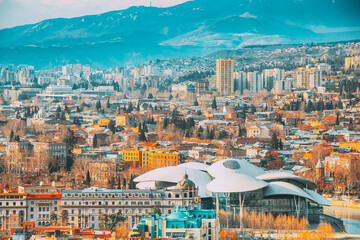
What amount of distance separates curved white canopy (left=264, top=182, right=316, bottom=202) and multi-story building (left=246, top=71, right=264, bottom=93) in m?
102

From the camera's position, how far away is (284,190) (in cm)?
4816

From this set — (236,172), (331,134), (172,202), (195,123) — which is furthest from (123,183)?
(195,123)

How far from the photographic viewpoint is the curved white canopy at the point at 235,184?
47.8 metres

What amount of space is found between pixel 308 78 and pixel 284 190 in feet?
307

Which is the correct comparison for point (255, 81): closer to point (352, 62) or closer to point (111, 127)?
point (352, 62)

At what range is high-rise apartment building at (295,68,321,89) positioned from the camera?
138 meters

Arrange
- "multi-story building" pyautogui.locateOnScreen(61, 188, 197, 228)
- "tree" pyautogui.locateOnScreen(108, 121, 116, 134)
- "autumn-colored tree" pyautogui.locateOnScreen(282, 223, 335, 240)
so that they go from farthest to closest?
"tree" pyautogui.locateOnScreen(108, 121, 116, 134)
"multi-story building" pyautogui.locateOnScreen(61, 188, 197, 228)
"autumn-colored tree" pyautogui.locateOnScreen(282, 223, 335, 240)

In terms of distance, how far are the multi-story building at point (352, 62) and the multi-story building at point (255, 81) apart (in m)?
12.5

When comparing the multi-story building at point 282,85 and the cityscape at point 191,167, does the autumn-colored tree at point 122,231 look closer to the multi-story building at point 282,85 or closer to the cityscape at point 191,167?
the cityscape at point 191,167

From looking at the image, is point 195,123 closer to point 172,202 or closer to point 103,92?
point 172,202

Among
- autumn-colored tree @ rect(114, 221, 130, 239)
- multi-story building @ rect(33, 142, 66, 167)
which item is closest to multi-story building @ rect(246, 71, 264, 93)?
multi-story building @ rect(33, 142, 66, 167)

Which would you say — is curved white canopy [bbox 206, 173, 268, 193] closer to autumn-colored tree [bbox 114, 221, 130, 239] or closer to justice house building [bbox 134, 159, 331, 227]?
justice house building [bbox 134, 159, 331, 227]

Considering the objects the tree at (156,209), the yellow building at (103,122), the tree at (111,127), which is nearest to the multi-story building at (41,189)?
the tree at (156,209)

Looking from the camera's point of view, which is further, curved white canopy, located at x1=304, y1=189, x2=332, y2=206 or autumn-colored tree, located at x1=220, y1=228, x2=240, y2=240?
curved white canopy, located at x1=304, y1=189, x2=332, y2=206
